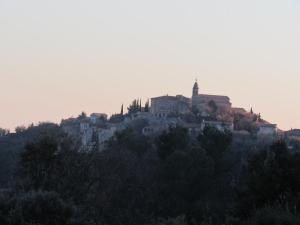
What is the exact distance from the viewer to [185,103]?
383 ft

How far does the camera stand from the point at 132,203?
33094 millimetres

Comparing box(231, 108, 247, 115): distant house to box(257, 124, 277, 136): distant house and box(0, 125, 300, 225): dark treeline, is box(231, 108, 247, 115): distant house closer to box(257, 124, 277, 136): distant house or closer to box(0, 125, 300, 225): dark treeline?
box(257, 124, 277, 136): distant house

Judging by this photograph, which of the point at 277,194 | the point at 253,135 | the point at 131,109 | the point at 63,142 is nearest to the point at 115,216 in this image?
the point at 63,142

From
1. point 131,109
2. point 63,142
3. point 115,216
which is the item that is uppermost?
point 131,109

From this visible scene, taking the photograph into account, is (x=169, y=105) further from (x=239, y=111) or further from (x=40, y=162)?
(x=40, y=162)

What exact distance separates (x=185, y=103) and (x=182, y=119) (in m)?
14.6

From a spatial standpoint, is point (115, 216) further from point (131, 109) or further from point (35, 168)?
point (131, 109)

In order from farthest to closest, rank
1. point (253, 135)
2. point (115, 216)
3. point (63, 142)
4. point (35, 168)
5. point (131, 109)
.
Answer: point (131, 109)
point (253, 135)
point (115, 216)
point (63, 142)
point (35, 168)

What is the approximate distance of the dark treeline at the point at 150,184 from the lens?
1512 centimetres

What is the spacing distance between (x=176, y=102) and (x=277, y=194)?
94.3 m

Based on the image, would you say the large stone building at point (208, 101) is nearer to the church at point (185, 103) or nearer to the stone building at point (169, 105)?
the church at point (185, 103)

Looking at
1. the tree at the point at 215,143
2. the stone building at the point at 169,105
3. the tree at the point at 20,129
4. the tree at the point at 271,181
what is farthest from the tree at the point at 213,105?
the tree at the point at 271,181

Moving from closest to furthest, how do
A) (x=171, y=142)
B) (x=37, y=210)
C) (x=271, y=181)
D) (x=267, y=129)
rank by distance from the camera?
(x=37, y=210), (x=271, y=181), (x=171, y=142), (x=267, y=129)

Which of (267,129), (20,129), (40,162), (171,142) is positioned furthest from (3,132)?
(40,162)
